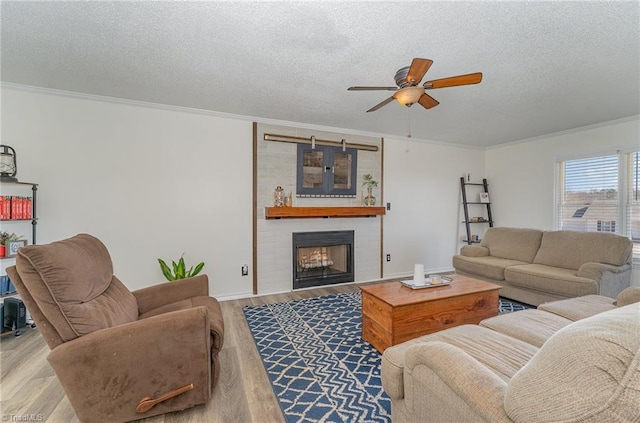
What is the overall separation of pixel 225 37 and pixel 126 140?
2027 millimetres

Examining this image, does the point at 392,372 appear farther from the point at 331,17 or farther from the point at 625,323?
the point at 331,17

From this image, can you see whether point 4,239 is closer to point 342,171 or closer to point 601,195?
point 342,171

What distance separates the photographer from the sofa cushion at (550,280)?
9.38 feet

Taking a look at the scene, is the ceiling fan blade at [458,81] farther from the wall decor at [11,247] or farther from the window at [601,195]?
the wall decor at [11,247]

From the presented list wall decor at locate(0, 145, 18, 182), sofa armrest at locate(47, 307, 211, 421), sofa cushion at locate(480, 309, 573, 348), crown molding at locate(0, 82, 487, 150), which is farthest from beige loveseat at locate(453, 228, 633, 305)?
wall decor at locate(0, 145, 18, 182)

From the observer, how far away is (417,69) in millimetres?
1908

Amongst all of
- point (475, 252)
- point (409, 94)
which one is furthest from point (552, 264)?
point (409, 94)

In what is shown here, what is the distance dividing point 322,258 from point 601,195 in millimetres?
4396

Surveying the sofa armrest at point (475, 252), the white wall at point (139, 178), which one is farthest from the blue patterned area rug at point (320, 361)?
the white wall at point (139, 178)

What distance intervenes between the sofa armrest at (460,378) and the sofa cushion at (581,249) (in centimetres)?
340

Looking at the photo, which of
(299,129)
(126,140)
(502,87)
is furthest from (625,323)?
(126,140)

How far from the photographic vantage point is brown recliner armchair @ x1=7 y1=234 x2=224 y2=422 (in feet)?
4.47

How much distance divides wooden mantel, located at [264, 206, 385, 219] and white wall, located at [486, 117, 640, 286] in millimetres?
2831

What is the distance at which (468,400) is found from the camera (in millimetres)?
962
